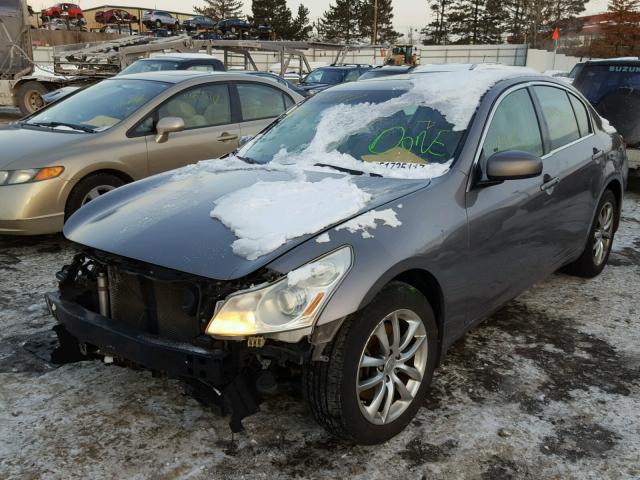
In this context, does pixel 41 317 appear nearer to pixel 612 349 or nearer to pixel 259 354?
pixel 259 354

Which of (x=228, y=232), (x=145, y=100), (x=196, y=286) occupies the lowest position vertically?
(x=196, y=286)

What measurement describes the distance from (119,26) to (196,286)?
4631cm

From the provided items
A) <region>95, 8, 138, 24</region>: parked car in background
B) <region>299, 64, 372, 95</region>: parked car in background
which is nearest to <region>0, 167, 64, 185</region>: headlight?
<region>299, 64, 372, 95</region>: parked car in background

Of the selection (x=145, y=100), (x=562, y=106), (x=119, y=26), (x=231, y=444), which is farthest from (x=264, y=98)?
(x=119, y=26)

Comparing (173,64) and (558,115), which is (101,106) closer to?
(558,115)

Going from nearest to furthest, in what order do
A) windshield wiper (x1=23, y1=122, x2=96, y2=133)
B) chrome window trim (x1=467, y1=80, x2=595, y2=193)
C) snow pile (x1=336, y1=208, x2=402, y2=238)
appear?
snow pile (x1=336, y1=208, x2=402, y2=238) < chrome window trim (x1=467, y1=80, x2=595, y2=193) < windshield wiper (x1=23, y1=122, x2=96, y2=133)

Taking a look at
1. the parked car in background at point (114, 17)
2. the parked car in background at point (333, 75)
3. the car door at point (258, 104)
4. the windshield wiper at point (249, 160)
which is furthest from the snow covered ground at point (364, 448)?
the parked car in background at point (114, 17)

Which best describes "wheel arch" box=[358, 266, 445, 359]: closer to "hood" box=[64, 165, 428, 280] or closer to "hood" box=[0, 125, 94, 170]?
"hood" box=[64, 165, 428, 280]

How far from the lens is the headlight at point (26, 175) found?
494 centimetres

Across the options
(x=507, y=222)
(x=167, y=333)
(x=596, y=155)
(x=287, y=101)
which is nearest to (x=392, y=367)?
(x=167, y=333)

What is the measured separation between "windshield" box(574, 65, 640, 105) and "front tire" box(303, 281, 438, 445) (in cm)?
675

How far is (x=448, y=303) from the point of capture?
2.88 metres

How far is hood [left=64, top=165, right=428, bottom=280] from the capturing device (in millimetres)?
2363

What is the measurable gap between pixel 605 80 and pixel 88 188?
22.6ft
